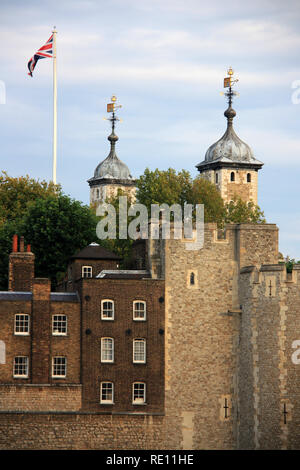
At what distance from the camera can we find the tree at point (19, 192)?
129 m

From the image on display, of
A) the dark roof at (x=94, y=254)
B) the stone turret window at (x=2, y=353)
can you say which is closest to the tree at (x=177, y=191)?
the dark roof at (x=94, y=254)

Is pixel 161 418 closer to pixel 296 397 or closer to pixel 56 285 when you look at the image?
pixel 296 397

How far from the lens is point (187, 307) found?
8712 cm

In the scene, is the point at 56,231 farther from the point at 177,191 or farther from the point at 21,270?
the point at 177,191

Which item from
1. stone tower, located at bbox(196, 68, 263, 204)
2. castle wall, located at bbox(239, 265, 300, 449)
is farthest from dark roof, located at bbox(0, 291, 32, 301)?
stone tower, located at bbox(196, 68, 263, 204)

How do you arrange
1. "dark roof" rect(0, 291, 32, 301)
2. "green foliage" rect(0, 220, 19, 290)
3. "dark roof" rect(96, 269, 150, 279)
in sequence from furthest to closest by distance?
"green foliage" rect(0, 220, 19, 290)
"dark roof" rect(96, 269, 150, 279)
"dark roof" rect(0, 291, 32, 301)

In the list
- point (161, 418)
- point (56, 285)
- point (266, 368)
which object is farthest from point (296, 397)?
point (56, 285)

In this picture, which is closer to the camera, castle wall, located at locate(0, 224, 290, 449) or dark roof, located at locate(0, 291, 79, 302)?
castle wall, located at locate(0, 224, 290, 449)

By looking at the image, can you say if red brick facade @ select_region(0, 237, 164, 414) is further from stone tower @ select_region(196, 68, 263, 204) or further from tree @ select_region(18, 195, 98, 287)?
→ stone tower @ select_region(196, 68, 263, 204)

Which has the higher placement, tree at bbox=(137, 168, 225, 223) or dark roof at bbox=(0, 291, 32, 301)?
tree at bbox=(137, 168, 225, 223)

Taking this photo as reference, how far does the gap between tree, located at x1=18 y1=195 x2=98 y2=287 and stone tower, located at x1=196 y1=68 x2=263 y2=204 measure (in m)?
78.1

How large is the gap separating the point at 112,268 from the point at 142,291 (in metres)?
7.60

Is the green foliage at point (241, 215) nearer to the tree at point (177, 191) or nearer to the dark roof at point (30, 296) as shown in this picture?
the tree at point (177, 191)

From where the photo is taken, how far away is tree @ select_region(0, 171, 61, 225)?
424ft
